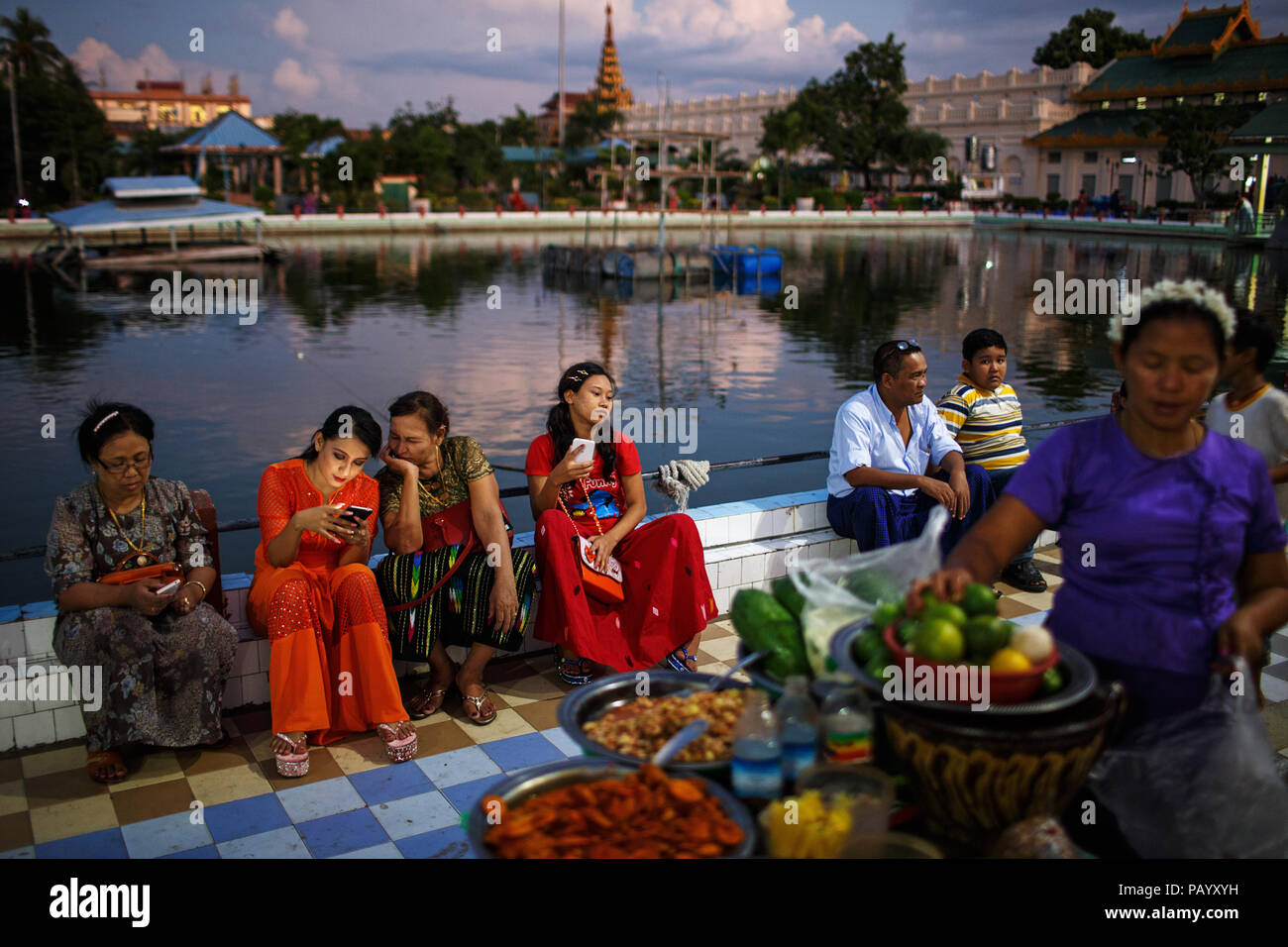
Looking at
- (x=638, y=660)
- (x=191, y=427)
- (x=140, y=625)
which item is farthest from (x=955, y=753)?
(x=191, y=427)

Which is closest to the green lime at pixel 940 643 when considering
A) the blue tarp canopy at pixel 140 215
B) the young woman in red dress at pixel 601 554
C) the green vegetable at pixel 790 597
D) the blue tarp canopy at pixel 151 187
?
the green vegetable at pixel 790 597

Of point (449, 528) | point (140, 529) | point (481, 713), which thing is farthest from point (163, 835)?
point (449, 528)

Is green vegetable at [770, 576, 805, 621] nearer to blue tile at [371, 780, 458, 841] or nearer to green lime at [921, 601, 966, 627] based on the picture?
green lime at [921, 601, 966, 627]

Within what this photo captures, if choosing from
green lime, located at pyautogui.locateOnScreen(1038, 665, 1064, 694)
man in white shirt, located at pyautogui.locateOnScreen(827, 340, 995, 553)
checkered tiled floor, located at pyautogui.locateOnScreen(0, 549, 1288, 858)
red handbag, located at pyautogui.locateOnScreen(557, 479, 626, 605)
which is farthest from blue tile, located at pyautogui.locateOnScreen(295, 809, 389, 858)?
man in white shirt, located at pyautogui.locateOnScreen(827, 340, 995, 553)

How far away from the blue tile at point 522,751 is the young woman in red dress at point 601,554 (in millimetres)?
436

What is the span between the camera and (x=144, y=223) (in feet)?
96.9

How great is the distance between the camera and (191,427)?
13.0 meters

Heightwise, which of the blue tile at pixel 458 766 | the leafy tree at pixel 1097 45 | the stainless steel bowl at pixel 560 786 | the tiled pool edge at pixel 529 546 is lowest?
the blue tile at pixel 458 766

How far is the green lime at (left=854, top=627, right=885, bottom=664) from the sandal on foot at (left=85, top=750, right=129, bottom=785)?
270 centimetres

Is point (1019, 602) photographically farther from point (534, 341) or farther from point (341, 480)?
point (534, 341)

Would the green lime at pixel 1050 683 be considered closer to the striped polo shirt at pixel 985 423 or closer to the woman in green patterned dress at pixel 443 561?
the woman in green patterned dress at pixel 443 561

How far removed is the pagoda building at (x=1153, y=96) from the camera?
45312 millimetres

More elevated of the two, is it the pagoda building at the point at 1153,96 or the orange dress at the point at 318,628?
the pagoda building at the point at 1153,96

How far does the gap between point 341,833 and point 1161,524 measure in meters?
2.51
